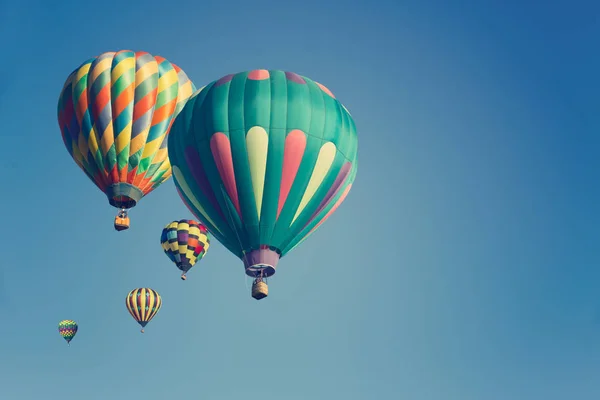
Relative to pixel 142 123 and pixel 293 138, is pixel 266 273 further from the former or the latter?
pixel 142 123

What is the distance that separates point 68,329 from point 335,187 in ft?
74.8

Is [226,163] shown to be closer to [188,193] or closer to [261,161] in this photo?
[261,161]

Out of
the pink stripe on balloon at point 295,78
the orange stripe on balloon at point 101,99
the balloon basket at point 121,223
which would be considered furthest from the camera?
the balloon basket at point 121,223

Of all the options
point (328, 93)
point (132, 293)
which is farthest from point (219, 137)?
point (132, 293)

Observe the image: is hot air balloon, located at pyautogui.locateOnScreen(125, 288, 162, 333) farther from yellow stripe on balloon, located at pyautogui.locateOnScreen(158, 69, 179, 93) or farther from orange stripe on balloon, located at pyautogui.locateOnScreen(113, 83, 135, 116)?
orange stripe on balloon, located at pyautogui.locateOnScreen(113, 83, 135, 116)

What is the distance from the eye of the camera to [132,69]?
1282 inches

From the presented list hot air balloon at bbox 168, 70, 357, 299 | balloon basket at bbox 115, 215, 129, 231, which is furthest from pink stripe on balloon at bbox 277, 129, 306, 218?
balloon basket at bbox 115, 215, 129, 231

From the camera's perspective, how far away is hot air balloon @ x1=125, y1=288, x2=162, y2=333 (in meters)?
41.2

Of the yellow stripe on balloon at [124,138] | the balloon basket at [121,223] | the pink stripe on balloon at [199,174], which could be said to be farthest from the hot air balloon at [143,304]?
the pink stripe on balloon at [199,174]

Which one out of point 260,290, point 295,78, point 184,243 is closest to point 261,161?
point 295,78

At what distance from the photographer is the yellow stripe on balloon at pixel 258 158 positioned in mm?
26031

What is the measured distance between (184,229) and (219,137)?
13.4 m

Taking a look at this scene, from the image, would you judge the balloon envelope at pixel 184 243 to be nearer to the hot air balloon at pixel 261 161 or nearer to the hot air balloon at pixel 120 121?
the hot air balloon at pixel 120 121

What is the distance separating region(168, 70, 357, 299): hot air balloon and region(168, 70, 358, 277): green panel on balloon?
0.03m
